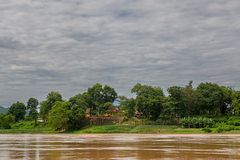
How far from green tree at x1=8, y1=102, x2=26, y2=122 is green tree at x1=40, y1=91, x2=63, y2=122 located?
19201 millimetres

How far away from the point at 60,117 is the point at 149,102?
20.9 m

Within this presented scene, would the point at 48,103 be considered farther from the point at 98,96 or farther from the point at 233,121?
the point at 233,121

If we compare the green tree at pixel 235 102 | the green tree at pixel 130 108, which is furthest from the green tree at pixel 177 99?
the green tree at pixel 235 102

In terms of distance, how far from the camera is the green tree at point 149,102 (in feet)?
312

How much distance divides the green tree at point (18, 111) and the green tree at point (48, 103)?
19201mm

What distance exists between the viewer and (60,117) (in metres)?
94.2

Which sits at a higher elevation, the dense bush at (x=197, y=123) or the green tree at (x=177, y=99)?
the green tree at (x=177, y=99)

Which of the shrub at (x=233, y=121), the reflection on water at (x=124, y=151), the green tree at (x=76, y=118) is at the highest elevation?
the green tree at (x=76, y=118)

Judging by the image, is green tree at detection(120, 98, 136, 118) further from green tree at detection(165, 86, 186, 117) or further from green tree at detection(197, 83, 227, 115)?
green tree at detection(197, 83, 227, 115)

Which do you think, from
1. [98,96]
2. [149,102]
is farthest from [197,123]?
[98,96]

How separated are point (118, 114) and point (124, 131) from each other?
20.7 meters

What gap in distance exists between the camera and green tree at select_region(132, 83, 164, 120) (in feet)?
312

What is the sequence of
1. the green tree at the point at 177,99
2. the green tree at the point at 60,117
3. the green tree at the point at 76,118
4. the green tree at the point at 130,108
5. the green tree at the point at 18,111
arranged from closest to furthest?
1. the green tree at the point at 60,117
2. the green tree at the point at 76,118
3. the green tree at the point at 177,99
4. the green tree at the point at 130,108
5. the green tree at the point at 18,111

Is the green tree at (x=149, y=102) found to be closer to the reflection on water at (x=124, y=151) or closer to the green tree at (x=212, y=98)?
the green tree at (x=212, y=98)
